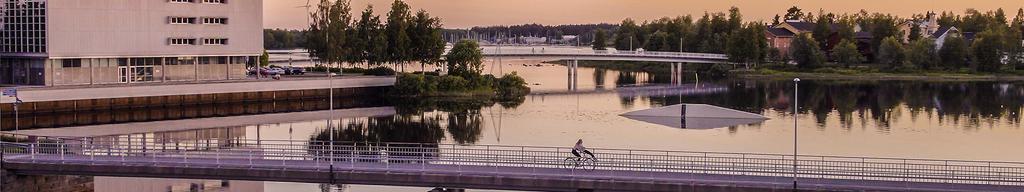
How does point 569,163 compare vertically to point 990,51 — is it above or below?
below

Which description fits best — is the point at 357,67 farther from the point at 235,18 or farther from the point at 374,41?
the point at 235,18

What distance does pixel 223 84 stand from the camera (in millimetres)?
89812

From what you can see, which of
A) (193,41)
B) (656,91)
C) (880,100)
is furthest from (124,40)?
(880,100)

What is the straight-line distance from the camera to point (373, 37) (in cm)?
10675

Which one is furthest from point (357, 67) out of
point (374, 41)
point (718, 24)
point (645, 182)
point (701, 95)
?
point (645, 182)

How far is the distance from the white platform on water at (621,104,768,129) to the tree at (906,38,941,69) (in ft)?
222

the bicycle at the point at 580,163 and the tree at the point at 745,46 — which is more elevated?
the tree at the point at 745,46

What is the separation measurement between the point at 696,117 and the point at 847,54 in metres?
72.9

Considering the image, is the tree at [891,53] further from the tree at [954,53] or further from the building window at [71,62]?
the building window at [71,62]

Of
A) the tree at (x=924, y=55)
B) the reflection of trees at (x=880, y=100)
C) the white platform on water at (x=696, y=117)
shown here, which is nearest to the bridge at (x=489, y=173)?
the white platform on water at (x=696, y=117)

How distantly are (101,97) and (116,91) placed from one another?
3.77 feet

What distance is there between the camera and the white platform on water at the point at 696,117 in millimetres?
72875

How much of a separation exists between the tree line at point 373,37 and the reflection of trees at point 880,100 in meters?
19.4

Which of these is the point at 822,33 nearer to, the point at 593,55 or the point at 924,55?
the point at 924,55
